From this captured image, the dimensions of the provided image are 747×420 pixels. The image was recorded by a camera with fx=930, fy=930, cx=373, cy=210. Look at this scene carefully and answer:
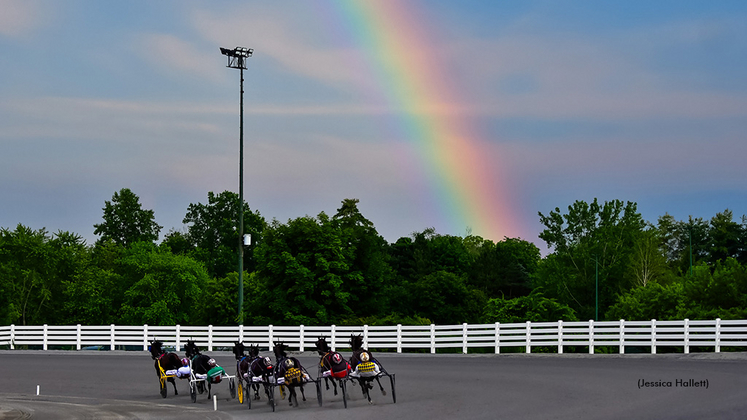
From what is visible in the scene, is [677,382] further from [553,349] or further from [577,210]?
[577,210]

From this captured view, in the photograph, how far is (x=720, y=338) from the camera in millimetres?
28688

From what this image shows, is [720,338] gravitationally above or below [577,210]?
below

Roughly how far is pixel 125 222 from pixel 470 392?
10806 centimetres

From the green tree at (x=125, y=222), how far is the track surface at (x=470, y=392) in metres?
92.6

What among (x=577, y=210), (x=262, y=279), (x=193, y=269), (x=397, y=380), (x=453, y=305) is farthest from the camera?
(x=577, y=210)

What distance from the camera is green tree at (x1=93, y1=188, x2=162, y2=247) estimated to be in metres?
121

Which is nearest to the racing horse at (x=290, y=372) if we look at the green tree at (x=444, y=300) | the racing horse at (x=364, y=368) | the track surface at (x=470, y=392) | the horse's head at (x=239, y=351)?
the track surface at (x=470, y=392)

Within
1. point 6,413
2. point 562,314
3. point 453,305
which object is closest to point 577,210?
point 453,305

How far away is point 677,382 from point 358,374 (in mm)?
6522

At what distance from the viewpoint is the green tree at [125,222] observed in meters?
121

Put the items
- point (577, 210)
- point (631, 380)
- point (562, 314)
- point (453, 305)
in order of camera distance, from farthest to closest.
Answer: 1. point (577, 210)
2. point (453, 305)
3. point (562, 314)
4. point (631, 380)

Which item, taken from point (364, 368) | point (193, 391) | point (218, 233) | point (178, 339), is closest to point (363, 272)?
point (178, 339)

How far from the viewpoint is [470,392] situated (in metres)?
19.1

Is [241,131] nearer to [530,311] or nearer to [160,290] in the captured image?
[530,311]
